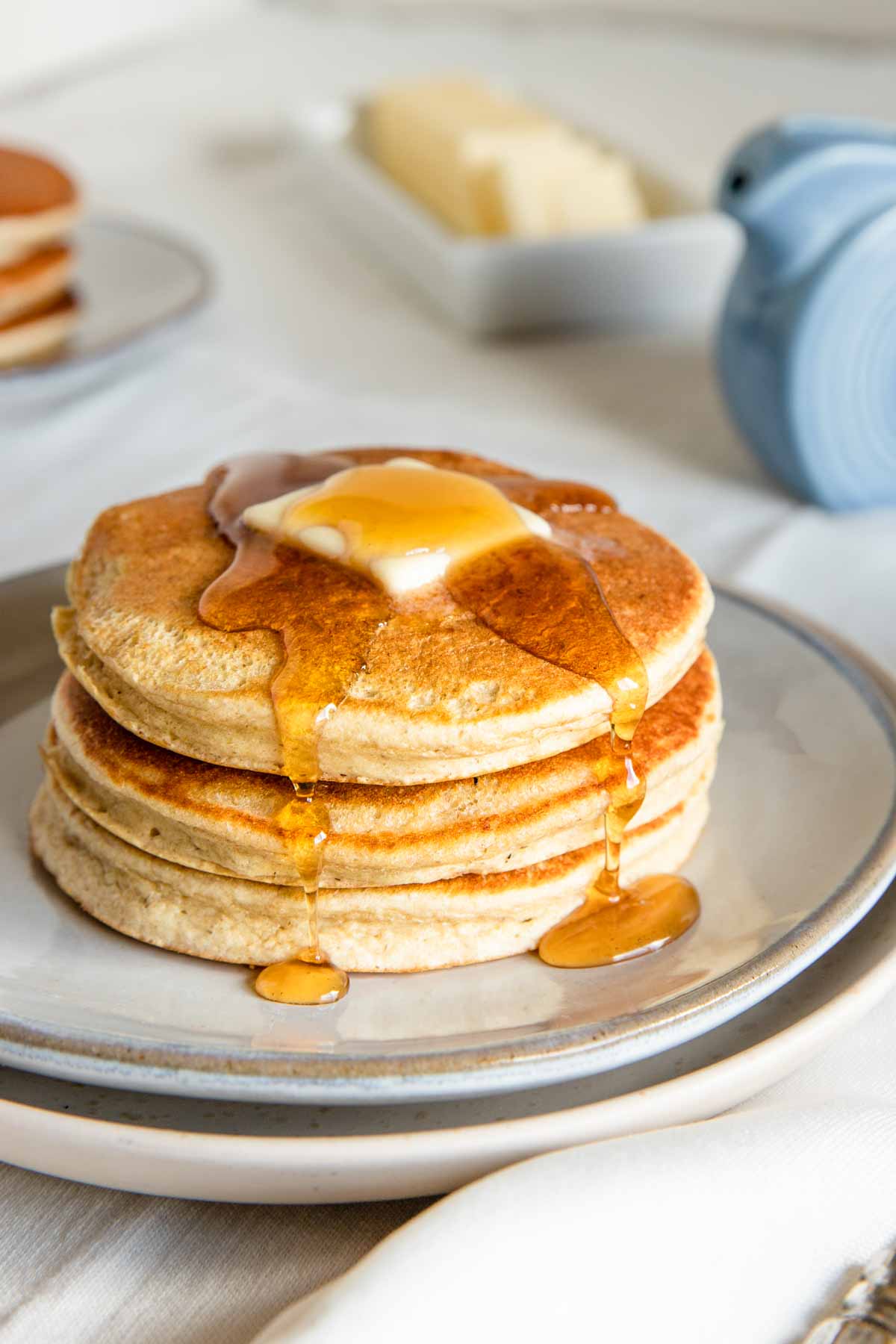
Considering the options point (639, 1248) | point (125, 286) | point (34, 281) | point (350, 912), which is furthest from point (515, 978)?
point (125, 286)

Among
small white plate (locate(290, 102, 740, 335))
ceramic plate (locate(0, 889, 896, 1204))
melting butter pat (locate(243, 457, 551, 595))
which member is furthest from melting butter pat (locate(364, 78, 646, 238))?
ceramic plate (locate(0, 889, 896, 1204))

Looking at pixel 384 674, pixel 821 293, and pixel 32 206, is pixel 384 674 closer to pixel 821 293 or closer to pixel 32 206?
pixel 821 293

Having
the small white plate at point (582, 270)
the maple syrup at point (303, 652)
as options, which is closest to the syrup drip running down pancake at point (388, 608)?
the maple syrup at point (303, 652)

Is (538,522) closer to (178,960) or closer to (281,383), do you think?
(178,960)

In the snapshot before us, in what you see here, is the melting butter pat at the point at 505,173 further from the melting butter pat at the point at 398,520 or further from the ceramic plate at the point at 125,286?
the melting butter pat at the point at 398,520

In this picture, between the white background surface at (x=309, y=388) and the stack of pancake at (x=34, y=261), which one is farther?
the stack of pancake at (x=34, y=261)

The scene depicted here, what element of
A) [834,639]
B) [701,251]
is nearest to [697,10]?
[701,251]
